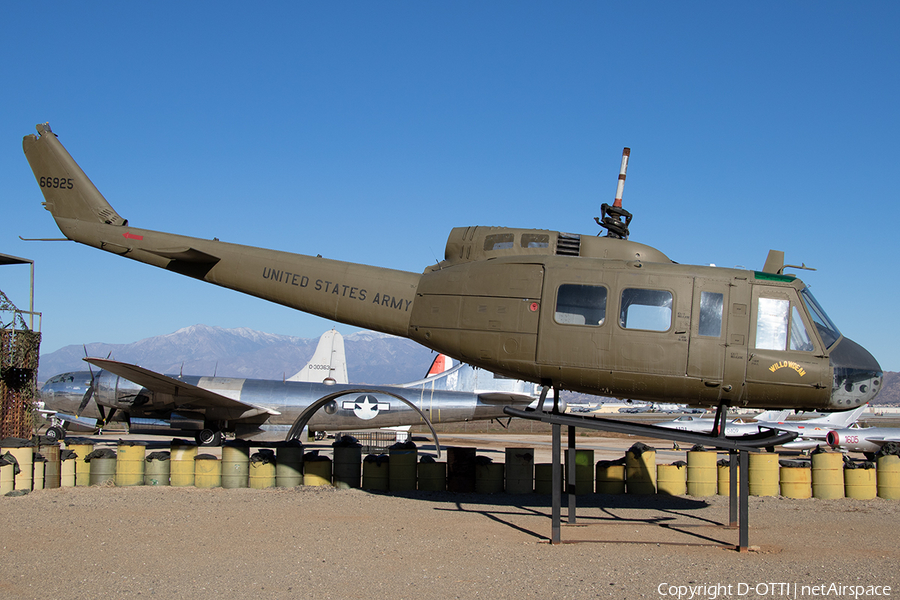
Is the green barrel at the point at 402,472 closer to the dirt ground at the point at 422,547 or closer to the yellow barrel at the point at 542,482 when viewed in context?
the dirt ground at the point at 422,547

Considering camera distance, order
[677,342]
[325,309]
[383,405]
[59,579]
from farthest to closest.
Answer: [383,405], [325,309], [677,342], [59,579]

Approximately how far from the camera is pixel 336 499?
12.8 meters

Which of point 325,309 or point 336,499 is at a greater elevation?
point 325,309

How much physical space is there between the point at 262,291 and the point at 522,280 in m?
4.80

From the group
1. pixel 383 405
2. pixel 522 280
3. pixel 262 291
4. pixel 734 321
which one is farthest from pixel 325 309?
pixel 383 405

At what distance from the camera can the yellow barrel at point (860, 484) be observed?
13.9m

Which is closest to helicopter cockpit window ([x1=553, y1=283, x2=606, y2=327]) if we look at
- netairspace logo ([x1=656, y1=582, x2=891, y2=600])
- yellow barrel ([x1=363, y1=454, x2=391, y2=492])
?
netairspace logo ([x1=656, y1=582, x2=891, y2=600])

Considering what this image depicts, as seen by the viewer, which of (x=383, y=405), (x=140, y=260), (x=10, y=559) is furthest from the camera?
(x=383, y=405)

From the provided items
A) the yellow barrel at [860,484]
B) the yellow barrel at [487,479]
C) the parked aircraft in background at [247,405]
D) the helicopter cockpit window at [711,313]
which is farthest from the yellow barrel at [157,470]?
the yellow barrel at [860,484]

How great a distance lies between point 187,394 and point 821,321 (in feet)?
69.6

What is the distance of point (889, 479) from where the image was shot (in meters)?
14.0

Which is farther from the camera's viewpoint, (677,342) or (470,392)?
(470,392)

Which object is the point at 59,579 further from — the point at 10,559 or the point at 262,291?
the point at 262,291

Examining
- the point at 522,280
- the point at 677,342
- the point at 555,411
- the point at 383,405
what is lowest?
the point at 383,405
